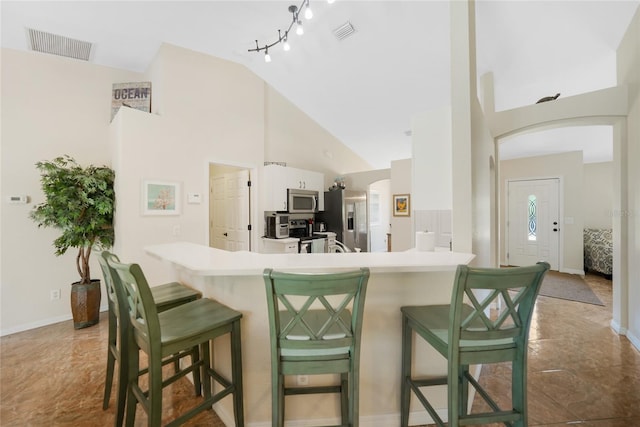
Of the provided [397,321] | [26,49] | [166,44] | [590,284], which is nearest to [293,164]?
[166,44]

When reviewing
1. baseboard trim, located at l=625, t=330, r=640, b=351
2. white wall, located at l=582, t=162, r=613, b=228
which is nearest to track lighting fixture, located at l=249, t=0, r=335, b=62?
baseboard trim, located at l=625, t=330, r=640, b=351

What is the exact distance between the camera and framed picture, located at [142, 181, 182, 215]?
3.11m

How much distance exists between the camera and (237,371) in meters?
1.42

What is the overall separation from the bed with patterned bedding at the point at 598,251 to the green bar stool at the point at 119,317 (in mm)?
6554

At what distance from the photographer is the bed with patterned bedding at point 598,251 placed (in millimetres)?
4652

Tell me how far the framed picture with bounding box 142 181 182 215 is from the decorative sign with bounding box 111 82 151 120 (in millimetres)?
1071

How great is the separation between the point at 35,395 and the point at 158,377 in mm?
→ 1551

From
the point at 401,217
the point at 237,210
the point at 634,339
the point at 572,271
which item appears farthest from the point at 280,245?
the point at 572,271

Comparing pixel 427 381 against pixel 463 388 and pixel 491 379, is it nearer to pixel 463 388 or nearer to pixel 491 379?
pixel 463 388

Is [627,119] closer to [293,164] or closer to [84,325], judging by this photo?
[293,164]

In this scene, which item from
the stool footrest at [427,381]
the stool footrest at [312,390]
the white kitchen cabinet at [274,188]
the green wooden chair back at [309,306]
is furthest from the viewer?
the white kitchen cabinet at [274,188]

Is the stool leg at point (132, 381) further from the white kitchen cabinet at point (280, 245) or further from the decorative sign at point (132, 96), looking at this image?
the decorative sign at point (132, 96)

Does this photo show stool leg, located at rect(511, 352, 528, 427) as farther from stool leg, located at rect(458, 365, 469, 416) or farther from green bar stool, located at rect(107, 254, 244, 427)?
green bar stool, located at rect(107, 254, 244, 427)

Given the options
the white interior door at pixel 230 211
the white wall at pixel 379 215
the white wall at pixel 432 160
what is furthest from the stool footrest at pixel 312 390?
the white wall at pixel 379 215
